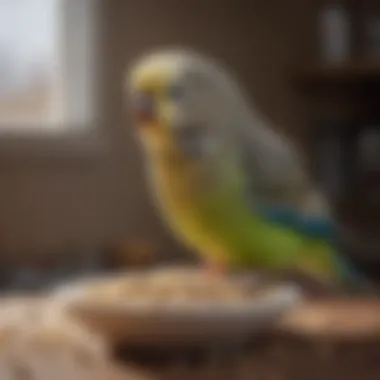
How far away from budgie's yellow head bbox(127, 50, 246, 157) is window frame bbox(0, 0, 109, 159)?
1.89 ft

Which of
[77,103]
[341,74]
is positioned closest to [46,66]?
[77,103]

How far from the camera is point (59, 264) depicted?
121 cm

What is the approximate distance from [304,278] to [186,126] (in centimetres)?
15

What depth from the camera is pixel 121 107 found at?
125 centimetres

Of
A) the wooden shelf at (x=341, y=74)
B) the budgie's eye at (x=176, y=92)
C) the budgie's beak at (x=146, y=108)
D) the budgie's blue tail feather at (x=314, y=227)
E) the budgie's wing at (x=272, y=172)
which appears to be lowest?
the budgie's blue tail feather at (x=314, y=227)

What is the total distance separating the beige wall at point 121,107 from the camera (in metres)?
1.24

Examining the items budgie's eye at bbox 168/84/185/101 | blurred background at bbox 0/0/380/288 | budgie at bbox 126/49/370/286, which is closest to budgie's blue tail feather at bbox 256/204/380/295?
budgie at bbox 126/49/370/286

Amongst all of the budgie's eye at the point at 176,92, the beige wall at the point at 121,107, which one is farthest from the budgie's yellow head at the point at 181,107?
the beige wall at the point at 121,107

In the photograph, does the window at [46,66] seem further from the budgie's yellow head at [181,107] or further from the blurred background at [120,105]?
the budgie's yellow head at [181,107]

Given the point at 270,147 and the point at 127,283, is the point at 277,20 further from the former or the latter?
the point at 127,283

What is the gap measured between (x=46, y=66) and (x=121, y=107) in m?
0.13

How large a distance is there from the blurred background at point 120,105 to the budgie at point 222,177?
0.52 meters

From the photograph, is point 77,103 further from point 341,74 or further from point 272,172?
point 272,172

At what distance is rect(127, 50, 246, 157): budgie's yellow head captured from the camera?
2.19 feet
